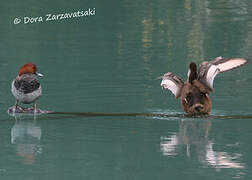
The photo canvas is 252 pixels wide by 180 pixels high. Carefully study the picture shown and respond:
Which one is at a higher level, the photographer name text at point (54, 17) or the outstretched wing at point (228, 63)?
the photographer name text at point (54, 17)

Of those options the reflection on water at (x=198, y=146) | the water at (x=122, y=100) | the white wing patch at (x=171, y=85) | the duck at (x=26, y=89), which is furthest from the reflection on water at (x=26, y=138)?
the white wing patch at (x=171, y=85)

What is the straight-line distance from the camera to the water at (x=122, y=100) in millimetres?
11930

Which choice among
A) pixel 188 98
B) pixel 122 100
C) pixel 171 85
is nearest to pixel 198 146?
Answer: pixel 188 98

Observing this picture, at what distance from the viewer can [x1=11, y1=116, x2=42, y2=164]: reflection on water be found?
12.5 metres

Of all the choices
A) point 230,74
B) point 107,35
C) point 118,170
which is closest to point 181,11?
point 107,35

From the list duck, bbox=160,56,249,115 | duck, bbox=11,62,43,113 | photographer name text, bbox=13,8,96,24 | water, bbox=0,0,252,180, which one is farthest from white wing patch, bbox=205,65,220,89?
photographer name text, bbox=13,8,96,24

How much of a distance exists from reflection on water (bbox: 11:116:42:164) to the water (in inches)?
0.6

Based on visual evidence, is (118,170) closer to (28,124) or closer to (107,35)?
(28,124)

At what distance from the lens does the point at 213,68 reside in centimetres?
1541

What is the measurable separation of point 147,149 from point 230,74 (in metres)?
8.66

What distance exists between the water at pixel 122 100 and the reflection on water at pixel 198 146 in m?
0.01

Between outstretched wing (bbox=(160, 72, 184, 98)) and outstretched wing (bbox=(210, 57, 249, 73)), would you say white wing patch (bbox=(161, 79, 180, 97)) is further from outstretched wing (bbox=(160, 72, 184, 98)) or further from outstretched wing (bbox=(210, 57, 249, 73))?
outstretched wing (bbox=(210, 57, 249, 73))

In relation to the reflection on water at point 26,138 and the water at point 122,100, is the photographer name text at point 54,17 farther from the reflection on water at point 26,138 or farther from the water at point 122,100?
the reflection on water at point 26,138

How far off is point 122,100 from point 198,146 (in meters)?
4.49
